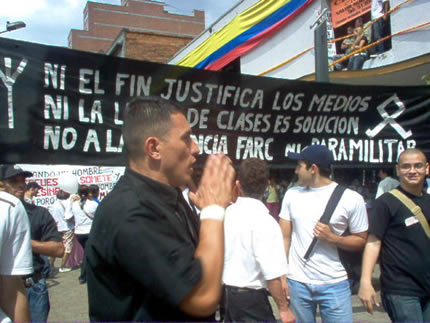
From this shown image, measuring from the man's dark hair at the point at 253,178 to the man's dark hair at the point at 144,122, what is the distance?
5.63ft

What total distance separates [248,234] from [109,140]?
1.19 m

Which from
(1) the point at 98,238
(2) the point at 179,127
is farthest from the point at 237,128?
(1) the point at 98,238

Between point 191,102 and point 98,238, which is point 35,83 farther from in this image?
point 98,238

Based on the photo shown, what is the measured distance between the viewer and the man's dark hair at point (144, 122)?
165cm

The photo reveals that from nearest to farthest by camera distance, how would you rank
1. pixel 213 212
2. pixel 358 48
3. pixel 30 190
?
pixel 213 212
pixel 30 190
pixel 358 48

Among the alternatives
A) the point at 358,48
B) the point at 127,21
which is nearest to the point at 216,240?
the point at 358,48

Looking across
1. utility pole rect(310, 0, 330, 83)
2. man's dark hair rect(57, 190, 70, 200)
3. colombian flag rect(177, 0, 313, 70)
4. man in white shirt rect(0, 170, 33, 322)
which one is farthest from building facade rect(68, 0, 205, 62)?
man in white shirt rect(0, 170, 33, 322)

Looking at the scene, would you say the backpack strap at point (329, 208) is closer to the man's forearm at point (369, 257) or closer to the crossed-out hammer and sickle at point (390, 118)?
the man's forearm at point (369, 257)

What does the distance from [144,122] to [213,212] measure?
446 millimetres

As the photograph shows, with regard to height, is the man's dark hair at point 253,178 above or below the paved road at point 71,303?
above

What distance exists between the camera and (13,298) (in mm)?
2262

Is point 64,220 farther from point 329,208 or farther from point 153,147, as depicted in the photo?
point 153,147

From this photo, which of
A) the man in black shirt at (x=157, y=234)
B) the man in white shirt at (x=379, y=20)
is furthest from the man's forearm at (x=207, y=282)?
the man in white shirt at (x=379, y=20)

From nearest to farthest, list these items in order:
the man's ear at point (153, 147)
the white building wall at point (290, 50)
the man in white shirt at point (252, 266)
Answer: the man's ear at point (153, 147)
the man in white shirt at point (252, 266)
the white building wall at point (290, 50)
